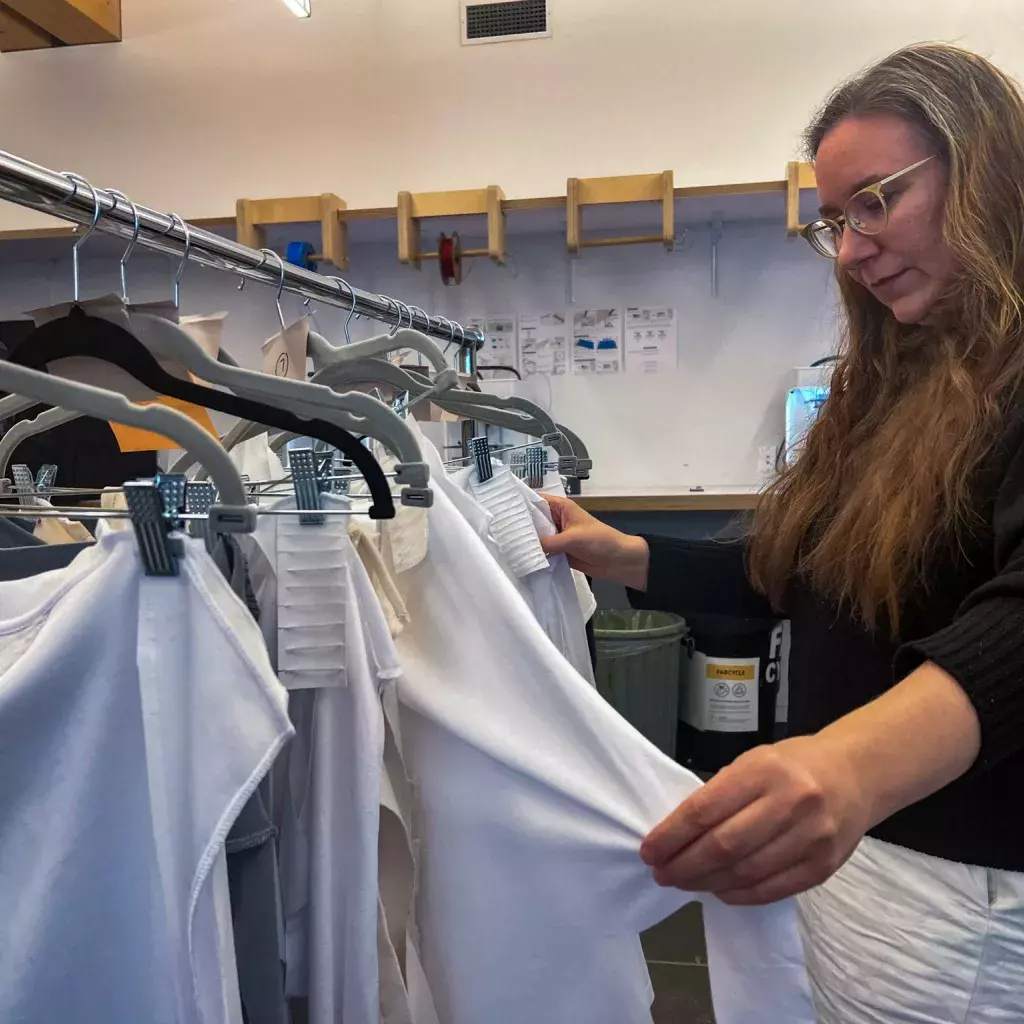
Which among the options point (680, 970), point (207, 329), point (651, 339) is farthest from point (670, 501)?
point (207, 329)

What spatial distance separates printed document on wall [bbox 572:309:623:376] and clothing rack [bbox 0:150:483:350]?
5.63ft

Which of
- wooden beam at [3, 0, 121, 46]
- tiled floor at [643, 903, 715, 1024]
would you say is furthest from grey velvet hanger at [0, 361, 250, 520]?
wooden beam at [3, 0, 121, 46]

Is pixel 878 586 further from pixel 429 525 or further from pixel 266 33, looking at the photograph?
pixel 266 33

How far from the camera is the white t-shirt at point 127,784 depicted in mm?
472

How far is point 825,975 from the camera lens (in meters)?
0.82

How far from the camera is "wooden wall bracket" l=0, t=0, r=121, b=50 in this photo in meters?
2.74

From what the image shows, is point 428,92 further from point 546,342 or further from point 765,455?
point 765,455

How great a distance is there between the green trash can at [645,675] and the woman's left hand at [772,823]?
184cm

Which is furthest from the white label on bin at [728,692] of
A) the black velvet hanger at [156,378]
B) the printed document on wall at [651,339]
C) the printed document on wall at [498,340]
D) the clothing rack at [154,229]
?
the black velvet hanger at [156,378]

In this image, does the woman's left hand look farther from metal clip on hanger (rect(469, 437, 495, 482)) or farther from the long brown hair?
metal clip on hanger (rect(469, 437, 495, 482))

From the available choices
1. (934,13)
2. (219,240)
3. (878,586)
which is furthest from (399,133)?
(878,586)

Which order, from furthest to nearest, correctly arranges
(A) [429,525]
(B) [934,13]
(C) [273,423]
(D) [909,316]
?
(B) [934,13] < (D) [909,316] < (A) [429,525] < (C) [273,423]

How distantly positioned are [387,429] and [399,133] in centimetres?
264

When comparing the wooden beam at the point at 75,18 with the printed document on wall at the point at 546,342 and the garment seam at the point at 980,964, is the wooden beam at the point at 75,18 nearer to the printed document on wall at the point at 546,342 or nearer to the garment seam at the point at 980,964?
the printed document on wall at the point at 546,342
